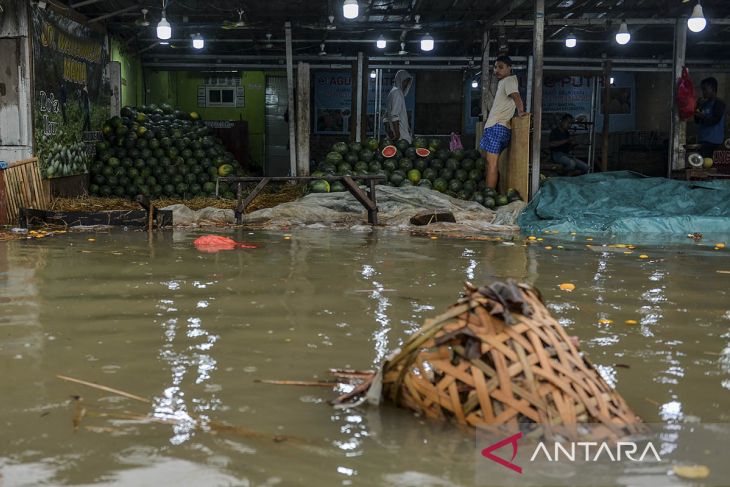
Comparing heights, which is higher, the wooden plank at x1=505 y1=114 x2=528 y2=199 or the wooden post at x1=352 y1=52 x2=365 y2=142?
the wooden post at x1=352 y1=52 x2=365 y2=142

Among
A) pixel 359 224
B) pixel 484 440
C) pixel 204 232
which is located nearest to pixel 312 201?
pixel 359 224

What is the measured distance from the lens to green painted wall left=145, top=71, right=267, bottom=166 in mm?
18250

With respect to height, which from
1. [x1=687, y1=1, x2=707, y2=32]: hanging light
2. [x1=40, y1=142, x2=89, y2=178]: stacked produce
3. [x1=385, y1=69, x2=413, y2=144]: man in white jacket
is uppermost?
[x1=687, y1=1, x2=707, y2=32]: hanging light

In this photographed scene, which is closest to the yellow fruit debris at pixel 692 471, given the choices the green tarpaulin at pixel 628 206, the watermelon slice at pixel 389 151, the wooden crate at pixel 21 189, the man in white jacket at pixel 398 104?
the green tarpaulin at pixel 628 206

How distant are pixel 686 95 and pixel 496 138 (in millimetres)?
3171

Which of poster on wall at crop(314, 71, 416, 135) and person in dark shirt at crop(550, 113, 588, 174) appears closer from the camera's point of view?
person in dark shirt at crop(550, 113, 588, 174)

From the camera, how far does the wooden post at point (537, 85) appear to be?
1184 centimetres

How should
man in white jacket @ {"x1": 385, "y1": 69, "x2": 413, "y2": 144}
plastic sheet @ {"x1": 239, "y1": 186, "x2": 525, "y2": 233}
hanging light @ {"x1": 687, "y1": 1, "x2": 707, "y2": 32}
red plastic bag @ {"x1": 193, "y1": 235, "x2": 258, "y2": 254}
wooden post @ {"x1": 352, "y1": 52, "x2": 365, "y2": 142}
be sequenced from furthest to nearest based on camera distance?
wooden post @ {"x1": 352, "y1": 52, "x2": 365, "y2": 142} → man in white jacket @ {"x1": 385, "y1": 69, "x2": 413, "y2": 144} → hanging light @ {"x1": 687, "y1": 1, "x2": 707, "y2": 32} → plastic sheet @ {"x1": 239, "y1": 186, "x2": 525, "y2": 233} → red plastic bag @ {"x1": 193, "y1": 235, "x2": 258, "y2": 254}

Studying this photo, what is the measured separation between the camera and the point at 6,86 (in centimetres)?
1058

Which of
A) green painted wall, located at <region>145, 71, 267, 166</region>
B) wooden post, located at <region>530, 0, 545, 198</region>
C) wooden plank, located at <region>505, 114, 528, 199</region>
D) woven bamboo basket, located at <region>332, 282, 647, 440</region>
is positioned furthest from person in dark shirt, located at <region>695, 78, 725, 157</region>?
woven bamboo basket, located at <region>332, 282, 647, 440</region>

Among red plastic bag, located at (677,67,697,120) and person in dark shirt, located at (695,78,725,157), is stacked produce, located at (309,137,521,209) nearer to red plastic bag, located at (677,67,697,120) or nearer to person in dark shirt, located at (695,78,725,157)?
red plastic bag, located at (677,67,697,120)

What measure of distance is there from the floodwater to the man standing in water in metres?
4.90

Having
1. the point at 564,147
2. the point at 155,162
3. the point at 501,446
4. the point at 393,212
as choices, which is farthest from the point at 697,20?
the point at 501,446

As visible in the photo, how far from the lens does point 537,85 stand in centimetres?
1199
